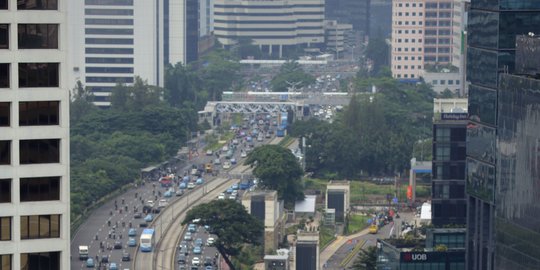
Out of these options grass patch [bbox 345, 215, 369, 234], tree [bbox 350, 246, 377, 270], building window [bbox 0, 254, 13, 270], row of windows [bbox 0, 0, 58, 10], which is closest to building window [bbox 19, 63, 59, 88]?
row of windows [bbox 0, 0, 58, 10]

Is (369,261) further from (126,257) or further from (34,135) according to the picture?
(34,135)

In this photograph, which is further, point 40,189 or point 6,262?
point 40,189

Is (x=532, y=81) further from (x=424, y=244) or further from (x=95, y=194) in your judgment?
(x=95, y=194)

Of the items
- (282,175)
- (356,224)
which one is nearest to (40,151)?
(356,224)

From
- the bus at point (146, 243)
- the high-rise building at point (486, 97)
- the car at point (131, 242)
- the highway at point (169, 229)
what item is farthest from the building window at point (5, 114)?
the car at point (131, 242)

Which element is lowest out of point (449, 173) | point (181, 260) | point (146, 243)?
point (181, 260)

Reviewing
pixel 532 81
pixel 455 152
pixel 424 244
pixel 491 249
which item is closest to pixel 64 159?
pixel 532 81

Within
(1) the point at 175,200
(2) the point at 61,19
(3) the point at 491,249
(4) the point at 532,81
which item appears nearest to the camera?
(2) the point at 61,19
